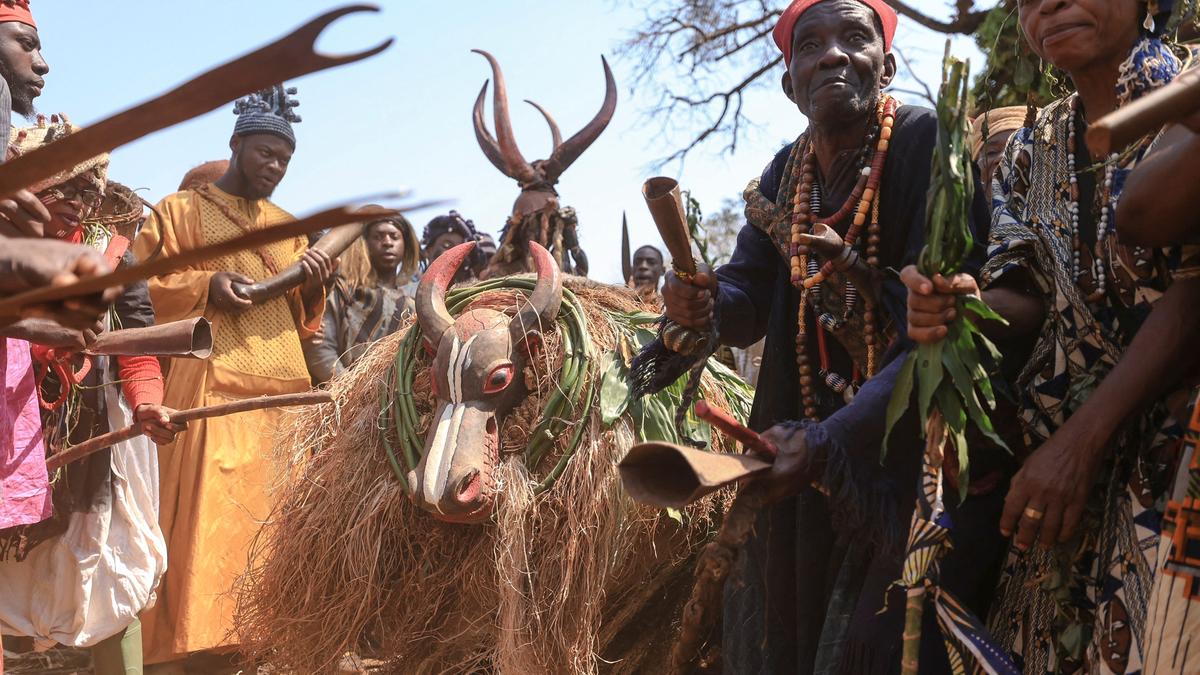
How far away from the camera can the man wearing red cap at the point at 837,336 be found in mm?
2713

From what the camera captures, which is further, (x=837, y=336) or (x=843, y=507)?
(x=837, y=336)

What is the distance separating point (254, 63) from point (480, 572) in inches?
110

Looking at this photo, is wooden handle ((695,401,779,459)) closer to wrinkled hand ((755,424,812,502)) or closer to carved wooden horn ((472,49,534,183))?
wrinkled hand ((755,424,812,502))

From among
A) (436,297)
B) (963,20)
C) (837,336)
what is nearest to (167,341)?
(436,297)

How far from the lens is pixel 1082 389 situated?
255cm

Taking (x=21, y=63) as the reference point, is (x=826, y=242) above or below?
below

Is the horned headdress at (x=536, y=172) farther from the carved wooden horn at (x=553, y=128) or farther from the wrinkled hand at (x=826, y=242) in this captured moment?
the wrinkled hand at (x=826, y=242)

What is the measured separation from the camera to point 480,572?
12.8ft

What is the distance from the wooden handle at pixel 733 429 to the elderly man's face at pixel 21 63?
296cm

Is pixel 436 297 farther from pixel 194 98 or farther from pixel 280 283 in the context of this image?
pixel 194 98

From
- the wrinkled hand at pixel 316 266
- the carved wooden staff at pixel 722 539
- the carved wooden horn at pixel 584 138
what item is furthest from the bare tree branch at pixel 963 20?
the carved wooden staff at pixel 722 539

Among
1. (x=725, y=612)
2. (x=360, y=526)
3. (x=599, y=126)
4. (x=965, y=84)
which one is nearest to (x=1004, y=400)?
(x=965, y=84)

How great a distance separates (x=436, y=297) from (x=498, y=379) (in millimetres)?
470

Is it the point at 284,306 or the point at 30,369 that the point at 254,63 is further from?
the point at 284,306
